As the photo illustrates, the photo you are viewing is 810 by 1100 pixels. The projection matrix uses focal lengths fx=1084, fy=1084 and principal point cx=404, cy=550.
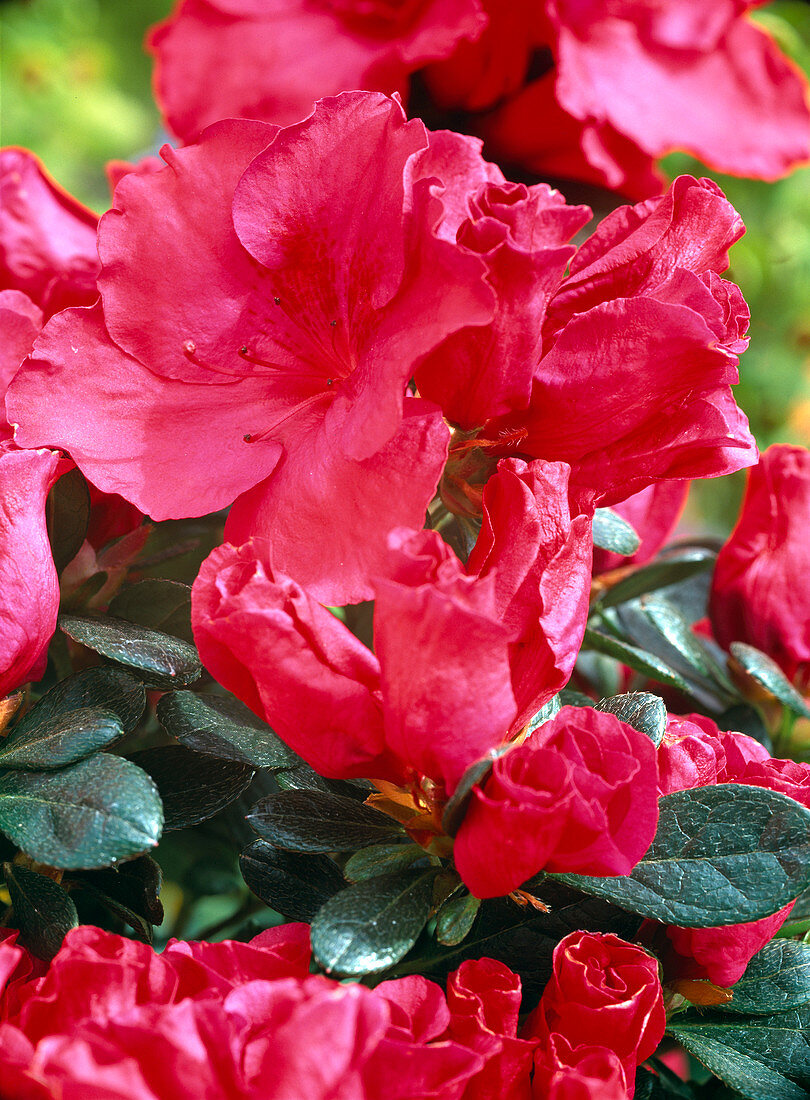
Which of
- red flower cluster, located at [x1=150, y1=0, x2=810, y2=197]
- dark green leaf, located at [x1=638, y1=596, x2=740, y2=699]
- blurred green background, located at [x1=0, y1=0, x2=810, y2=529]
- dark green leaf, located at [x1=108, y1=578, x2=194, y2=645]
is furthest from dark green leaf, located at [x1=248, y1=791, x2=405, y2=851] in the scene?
blurred green background, located at [x1=0, y1=0, x2=810, y2=529]

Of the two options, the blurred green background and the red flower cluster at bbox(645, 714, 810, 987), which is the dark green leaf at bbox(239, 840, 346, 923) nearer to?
the red flower cluster at bbox(645, 714, 810, 987)

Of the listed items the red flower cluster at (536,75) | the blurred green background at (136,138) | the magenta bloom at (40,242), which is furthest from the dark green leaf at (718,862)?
the blurred green background at (136,138)

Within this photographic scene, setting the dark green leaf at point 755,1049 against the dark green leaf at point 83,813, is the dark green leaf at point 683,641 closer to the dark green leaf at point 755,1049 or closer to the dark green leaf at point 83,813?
the dark green leaf at point 755,1049

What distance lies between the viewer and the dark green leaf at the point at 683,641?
58 centimetres

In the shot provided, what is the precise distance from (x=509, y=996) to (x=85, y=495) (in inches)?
10.2

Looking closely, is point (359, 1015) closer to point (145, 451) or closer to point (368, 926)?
point (368, 926)

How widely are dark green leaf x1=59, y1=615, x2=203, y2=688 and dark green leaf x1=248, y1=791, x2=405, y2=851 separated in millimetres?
58

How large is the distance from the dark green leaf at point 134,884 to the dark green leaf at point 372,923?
0.26ft

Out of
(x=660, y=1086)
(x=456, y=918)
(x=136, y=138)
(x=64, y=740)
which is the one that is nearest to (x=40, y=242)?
(x=64, y=740)

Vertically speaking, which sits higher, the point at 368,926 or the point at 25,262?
the point at 25,262

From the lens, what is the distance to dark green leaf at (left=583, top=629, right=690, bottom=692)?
1.66ft

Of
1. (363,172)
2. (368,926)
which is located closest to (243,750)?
(368,926)

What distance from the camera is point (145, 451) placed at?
0.42 m

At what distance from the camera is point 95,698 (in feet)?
1.34
